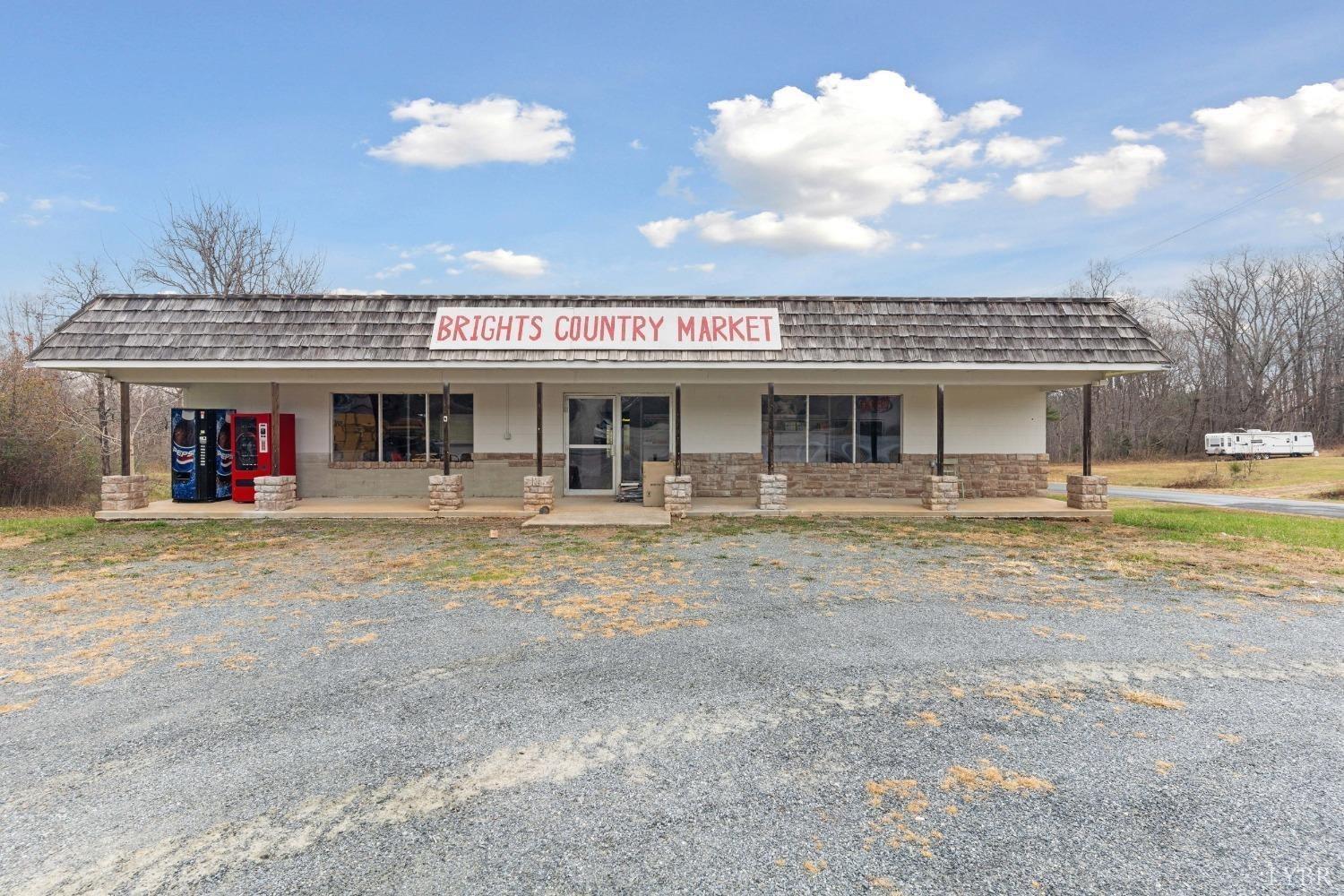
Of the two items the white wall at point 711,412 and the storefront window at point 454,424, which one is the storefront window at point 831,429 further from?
the storefront window at point 454,424

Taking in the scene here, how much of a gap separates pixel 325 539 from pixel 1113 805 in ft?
33.1

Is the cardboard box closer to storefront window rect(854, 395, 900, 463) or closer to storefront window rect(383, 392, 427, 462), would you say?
storefront window rect(854, 395, 900, 463)

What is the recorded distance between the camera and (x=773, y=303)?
12984 millimetres

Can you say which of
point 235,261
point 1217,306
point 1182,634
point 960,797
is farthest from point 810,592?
point 1217,306

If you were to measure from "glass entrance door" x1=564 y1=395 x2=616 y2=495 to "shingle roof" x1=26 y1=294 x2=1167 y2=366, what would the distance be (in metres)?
2.04

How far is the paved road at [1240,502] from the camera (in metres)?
15.1

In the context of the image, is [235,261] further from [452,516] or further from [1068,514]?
[1068,514]

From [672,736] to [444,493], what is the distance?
9406 mm

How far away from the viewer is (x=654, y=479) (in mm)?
13086

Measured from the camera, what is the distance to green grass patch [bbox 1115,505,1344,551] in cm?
1033

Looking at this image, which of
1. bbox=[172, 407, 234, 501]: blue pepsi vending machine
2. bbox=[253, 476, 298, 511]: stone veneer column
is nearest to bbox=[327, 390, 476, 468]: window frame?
bbox=[253, 476, 298, 511]: stone veneer column

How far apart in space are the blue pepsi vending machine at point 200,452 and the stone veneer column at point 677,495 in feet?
27.4

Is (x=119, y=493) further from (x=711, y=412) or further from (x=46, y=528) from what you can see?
(x=711, y=412)

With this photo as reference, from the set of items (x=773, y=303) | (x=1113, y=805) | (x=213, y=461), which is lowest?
(x=1113, y=805)
